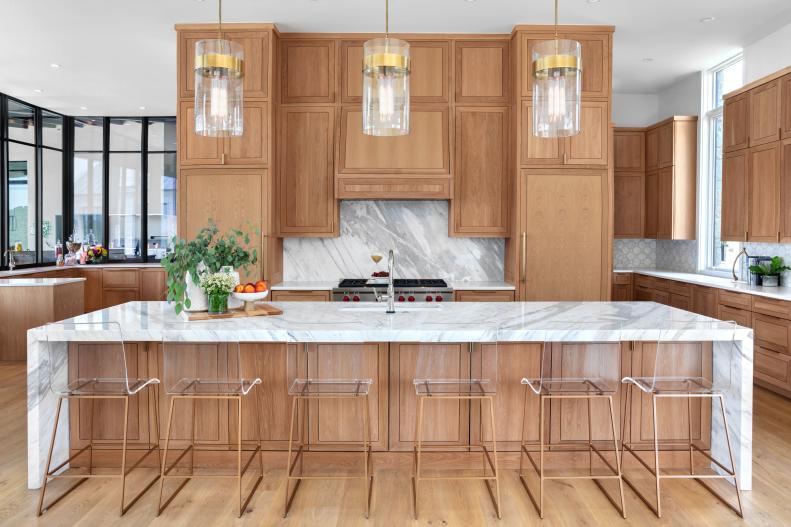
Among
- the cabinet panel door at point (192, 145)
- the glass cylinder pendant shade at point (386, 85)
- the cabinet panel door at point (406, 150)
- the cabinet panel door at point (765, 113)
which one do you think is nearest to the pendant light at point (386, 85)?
the glass cylinder pendant shade at point (386, 85)

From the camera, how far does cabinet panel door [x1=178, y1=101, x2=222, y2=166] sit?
5.10m

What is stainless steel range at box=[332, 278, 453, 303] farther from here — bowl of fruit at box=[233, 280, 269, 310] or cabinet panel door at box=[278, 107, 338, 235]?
bowl of fruit at box=[233, 280, 269, 310]

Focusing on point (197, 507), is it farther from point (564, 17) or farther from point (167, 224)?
point (167, 224)

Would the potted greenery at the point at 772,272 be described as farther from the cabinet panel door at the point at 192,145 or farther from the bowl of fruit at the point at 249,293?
the cabinet panel door at the point at 192,145

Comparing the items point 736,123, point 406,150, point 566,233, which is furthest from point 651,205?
point 406,150

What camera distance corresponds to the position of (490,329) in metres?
2.83

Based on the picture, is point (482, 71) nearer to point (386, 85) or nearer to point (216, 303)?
point (386, 85)

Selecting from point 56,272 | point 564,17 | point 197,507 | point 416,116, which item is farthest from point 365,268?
point 56,272

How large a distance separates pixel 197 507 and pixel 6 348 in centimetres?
431

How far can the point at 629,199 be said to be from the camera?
721 centimetres

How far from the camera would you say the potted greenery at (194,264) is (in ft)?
10.2

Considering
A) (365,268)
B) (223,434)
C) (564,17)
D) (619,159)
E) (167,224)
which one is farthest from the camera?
(167,224)

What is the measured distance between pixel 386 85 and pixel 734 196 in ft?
14.5

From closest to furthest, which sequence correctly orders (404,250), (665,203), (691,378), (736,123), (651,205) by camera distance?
1. (691,378)
2. (736,123)
3. (404,250)
4. (665,203)
5. (651,205)
